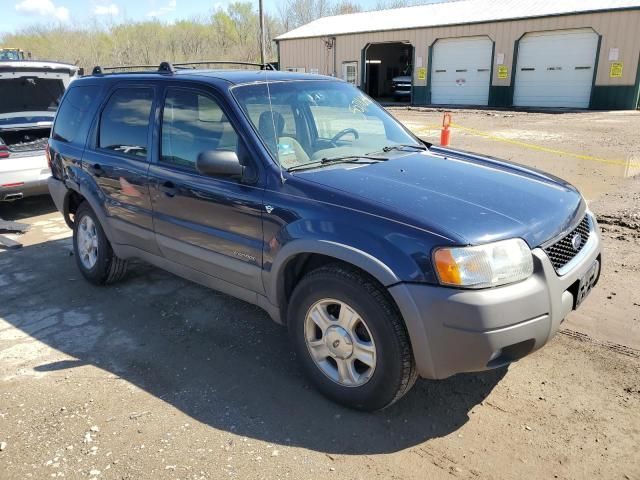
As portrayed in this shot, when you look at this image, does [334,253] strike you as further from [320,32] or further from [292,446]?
[320,32]

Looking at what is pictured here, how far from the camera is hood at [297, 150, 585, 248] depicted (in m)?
2.65

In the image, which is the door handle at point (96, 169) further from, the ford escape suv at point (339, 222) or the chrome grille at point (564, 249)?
the chrome grille at point (564, 249)

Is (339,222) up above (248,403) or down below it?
above


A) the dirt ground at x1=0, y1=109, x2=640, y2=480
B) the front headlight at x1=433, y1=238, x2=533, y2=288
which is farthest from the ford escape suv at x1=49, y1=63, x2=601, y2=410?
the dirt ground at x1=0, y1=109, x2=640, y2=480

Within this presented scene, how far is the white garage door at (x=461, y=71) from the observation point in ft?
85.2

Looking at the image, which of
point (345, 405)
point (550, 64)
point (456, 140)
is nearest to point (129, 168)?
point (345, 405)

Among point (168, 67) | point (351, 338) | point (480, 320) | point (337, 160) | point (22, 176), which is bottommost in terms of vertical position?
point (351, 338)

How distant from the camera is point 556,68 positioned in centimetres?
2361

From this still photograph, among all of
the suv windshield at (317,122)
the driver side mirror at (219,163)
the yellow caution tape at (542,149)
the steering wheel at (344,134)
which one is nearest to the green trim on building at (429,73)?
the yellow caution tape at (542,149)

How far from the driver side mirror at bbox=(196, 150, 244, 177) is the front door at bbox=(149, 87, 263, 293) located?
16 centimetres

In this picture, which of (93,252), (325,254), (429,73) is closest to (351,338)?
(325,254)

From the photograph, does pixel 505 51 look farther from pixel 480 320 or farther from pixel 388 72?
pixel 480 320

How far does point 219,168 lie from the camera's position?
3.16 metres

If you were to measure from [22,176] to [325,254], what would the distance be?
578cm
